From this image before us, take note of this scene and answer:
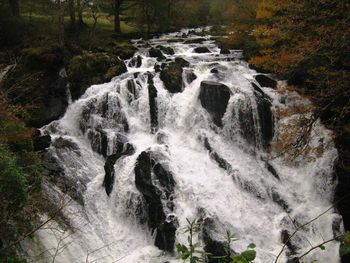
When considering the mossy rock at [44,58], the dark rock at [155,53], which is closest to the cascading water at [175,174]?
the dark rock at [155,53]

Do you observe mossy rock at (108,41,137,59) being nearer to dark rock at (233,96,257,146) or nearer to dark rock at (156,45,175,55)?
dark rock at (156,45,175,55)

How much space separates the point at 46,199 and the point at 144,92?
25.1ft

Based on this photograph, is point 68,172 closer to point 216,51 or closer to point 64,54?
point 64,54

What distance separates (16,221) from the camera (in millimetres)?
8789

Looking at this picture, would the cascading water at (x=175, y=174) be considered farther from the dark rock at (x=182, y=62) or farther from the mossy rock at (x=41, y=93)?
the mossy rock at (x=41, y=93)

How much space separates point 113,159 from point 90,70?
6595 mm

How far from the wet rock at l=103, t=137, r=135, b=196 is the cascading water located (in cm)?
4

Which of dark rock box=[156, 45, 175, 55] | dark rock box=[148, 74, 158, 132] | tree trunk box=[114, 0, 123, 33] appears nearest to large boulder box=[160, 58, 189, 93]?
dark rock box=[148, 74, 158, 132]

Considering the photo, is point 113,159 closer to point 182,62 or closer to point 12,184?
point 12,184

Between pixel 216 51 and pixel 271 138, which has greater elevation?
pixel 216 51

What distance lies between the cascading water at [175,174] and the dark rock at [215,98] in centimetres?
5

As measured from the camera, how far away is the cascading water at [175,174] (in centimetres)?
1153

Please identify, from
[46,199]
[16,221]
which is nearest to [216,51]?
[46,199]

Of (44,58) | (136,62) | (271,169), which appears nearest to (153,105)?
(136,62)
